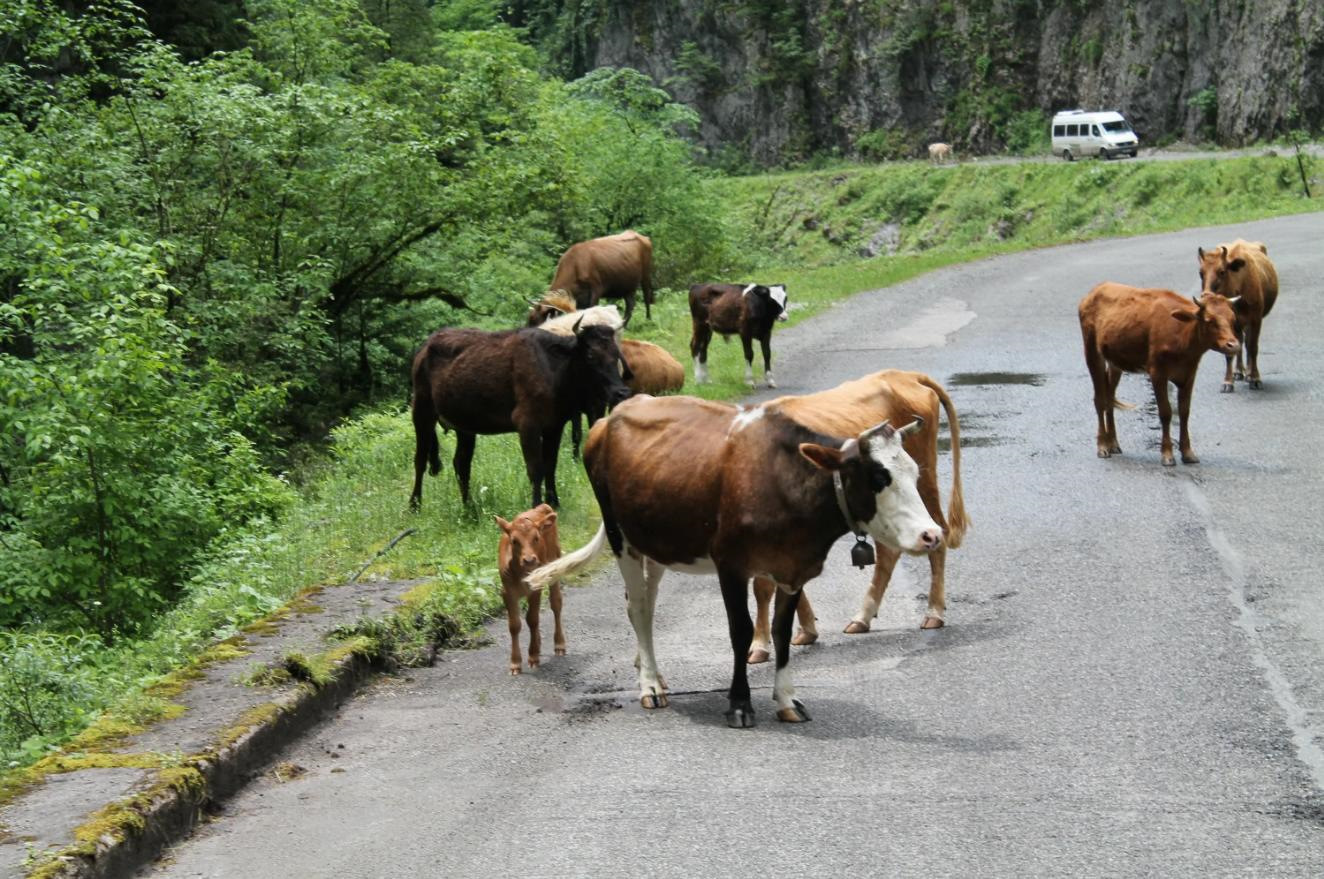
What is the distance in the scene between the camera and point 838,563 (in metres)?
13.2

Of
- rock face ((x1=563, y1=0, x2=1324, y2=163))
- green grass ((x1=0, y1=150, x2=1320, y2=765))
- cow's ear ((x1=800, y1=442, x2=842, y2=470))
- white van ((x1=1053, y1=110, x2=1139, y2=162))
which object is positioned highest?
rock face ((x1=563, y1=0, x2=1324, y2=163))

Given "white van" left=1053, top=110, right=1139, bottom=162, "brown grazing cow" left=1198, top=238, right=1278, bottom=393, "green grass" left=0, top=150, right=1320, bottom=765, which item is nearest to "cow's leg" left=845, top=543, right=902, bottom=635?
"green grass" left=0, top=150, right=1320, bottom=765

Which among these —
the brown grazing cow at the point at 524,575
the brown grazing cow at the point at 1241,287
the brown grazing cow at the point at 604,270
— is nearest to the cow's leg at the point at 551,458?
the brown grazing cow at the point at 524,575

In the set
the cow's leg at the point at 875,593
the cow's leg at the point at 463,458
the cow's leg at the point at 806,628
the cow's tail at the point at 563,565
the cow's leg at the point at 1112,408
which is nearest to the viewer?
the cow's tail at the point at 563,565

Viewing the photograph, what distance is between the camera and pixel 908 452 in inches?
413

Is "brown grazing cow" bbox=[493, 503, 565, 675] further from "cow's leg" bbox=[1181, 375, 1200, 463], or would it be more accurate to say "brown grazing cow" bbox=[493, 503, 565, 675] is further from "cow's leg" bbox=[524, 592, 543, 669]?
"cow's leg" bbox=[1181, 375, 1200, 463]

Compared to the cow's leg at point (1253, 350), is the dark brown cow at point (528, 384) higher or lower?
higher

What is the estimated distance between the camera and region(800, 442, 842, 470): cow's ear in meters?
8.37

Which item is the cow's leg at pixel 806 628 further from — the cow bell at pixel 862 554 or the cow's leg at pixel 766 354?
the cow's leg at pixel 766 354

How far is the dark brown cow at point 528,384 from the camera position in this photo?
47.3 ft

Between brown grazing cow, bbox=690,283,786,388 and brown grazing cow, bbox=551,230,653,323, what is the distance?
560 cm

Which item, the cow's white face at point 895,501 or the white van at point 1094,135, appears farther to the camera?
the white van at point 1094,135

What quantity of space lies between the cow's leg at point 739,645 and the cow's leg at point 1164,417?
8517mm

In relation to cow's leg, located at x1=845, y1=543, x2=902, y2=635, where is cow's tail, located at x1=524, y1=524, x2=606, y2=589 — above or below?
above
